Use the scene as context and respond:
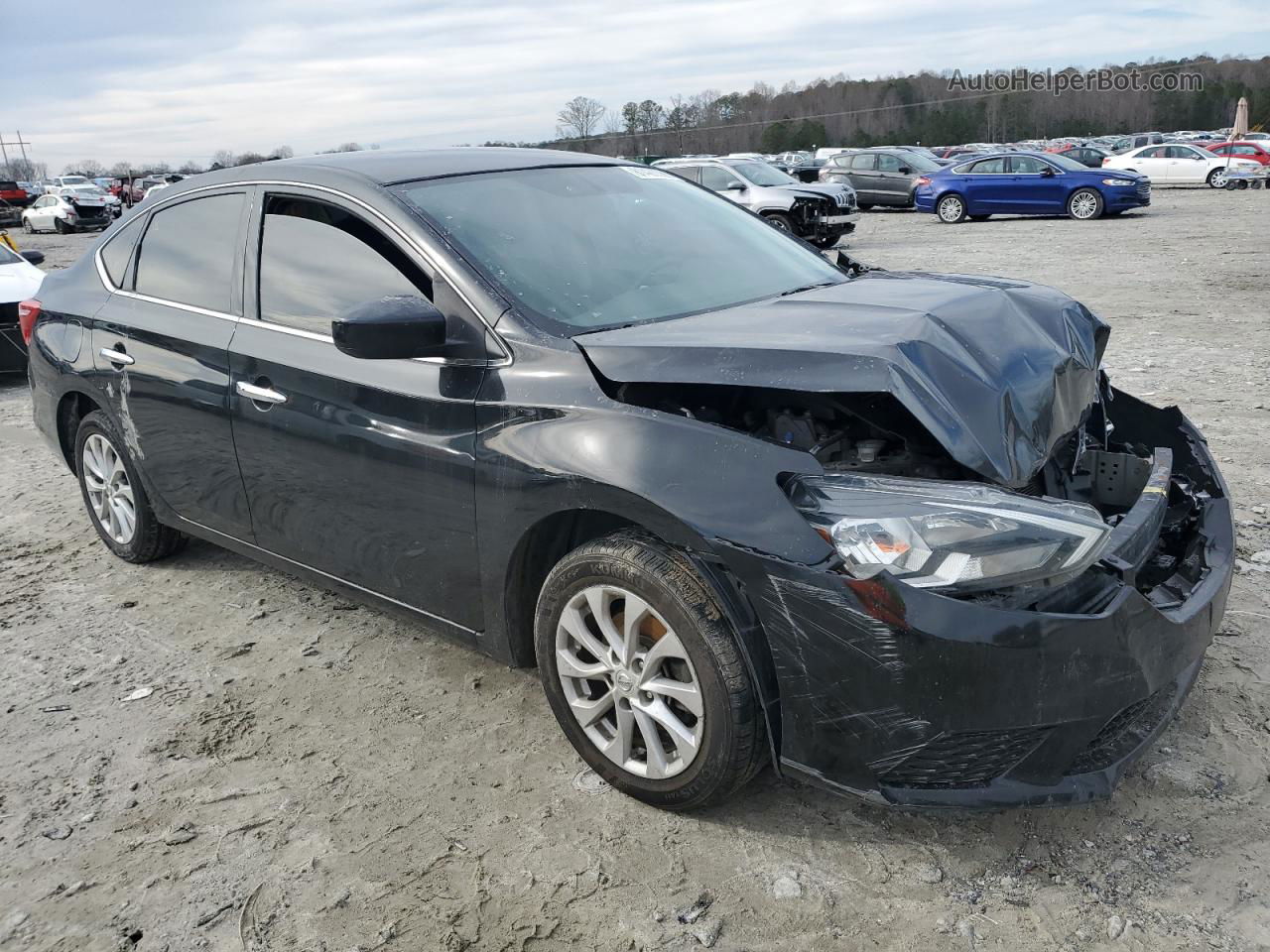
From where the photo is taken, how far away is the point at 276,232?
144 inches

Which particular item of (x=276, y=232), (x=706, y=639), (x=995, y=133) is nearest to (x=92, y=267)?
(x=276, y=232)

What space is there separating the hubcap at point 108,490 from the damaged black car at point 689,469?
0.57 metres

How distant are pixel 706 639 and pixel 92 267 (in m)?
3.60

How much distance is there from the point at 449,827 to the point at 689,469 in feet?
3.84

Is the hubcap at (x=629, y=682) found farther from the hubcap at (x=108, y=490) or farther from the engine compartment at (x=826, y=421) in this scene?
the hubcap at (x=108, y=490)

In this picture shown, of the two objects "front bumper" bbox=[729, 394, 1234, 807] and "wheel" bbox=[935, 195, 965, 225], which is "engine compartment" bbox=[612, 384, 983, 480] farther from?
"wheel" bbox=[935, 195, 965, 225]

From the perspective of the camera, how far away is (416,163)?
369 centimetres

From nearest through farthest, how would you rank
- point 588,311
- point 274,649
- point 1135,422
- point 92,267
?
point 588,311
point 1135,422
point 274,649
point 92,267

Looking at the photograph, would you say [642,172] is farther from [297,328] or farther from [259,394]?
[259,394]

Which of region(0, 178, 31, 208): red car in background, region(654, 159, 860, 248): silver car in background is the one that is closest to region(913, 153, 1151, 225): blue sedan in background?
region(654, 159, 860, 248): silver car in background

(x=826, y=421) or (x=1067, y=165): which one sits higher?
(x=1067, y=165)

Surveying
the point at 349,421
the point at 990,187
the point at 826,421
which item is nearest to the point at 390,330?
the point at 349,421

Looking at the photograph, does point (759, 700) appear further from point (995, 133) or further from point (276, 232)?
point (995, 133)

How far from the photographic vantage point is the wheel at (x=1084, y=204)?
22047 millimetres
